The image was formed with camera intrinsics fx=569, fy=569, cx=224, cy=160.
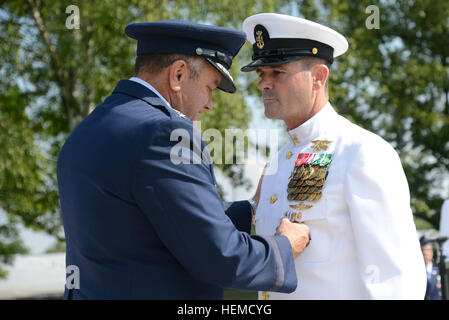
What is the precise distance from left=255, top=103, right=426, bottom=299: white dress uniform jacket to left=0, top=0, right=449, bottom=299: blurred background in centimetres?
497

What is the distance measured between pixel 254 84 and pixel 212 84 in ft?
31.2

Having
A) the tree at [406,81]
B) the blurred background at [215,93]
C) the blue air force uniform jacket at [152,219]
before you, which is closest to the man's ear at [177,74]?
the blue air force uniform jacket at [152,219]

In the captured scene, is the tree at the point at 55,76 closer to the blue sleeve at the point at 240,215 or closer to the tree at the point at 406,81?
the tree at the point at 406,81

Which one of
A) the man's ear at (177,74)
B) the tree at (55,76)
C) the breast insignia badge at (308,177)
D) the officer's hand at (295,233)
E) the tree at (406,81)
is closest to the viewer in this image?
the man's ear at (177,74)

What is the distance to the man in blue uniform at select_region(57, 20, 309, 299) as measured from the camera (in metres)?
1.87

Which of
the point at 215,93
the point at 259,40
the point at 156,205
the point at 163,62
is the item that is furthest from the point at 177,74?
the point at 215,93

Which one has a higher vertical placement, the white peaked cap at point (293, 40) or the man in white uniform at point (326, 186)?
the white peaked cap at point (293, 40)

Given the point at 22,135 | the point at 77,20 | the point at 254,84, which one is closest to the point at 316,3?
the point at 254,84

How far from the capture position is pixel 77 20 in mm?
9719

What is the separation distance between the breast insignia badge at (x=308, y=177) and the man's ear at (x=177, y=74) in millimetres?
753

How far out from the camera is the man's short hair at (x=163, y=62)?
2.15 metres

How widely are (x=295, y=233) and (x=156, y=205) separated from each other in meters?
0.73

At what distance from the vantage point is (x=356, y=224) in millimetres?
2258

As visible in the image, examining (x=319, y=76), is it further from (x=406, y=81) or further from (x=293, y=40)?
(x=406, y=81)
